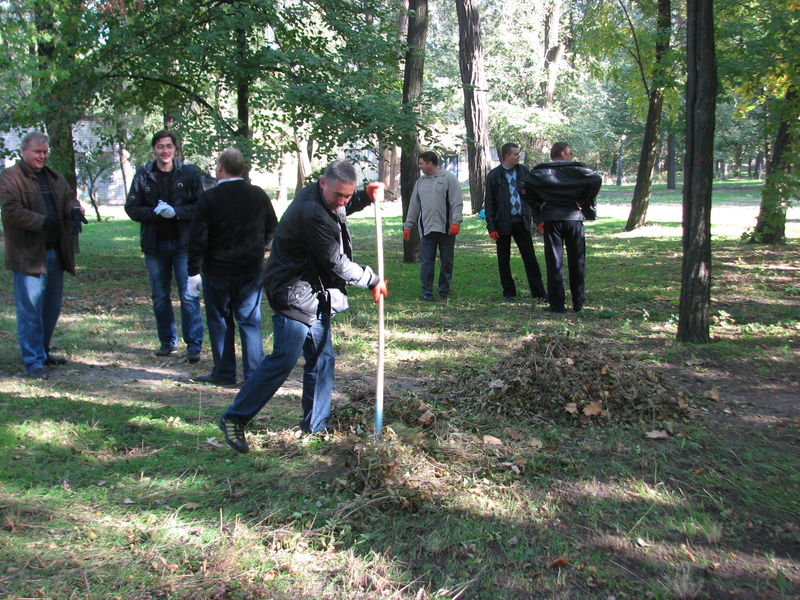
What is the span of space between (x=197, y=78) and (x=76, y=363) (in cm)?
698

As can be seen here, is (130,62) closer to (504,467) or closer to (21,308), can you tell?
(21,308)

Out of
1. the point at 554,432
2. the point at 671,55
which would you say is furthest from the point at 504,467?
the point at 671,55

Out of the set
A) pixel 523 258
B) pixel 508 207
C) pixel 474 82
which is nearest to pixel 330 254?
pixel 508 207

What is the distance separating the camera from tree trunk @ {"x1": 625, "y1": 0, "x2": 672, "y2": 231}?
1557 centimetres

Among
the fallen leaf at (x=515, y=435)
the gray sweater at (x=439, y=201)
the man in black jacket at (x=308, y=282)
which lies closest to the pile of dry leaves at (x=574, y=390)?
the fallen leaf at (x=515, y=435)

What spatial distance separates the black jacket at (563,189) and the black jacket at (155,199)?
4154mm

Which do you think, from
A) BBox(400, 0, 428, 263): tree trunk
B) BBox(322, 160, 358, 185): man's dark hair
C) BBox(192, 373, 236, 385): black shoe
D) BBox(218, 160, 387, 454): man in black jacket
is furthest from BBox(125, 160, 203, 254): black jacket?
BBox(400, 0, 428, 263): tree trunk

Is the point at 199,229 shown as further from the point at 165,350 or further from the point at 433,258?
the point at 433,258

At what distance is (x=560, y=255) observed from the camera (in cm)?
898

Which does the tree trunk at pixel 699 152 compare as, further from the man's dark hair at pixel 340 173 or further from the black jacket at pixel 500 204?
the man's dark hair at pixel 340 173

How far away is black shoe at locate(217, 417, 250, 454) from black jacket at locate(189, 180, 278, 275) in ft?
5.06

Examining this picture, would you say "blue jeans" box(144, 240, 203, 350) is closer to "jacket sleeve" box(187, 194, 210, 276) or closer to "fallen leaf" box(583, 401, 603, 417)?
"jacket sleeve" box(187, 194, 210, 276)

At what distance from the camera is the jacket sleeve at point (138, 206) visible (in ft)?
22.6

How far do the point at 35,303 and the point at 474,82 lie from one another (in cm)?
1194
